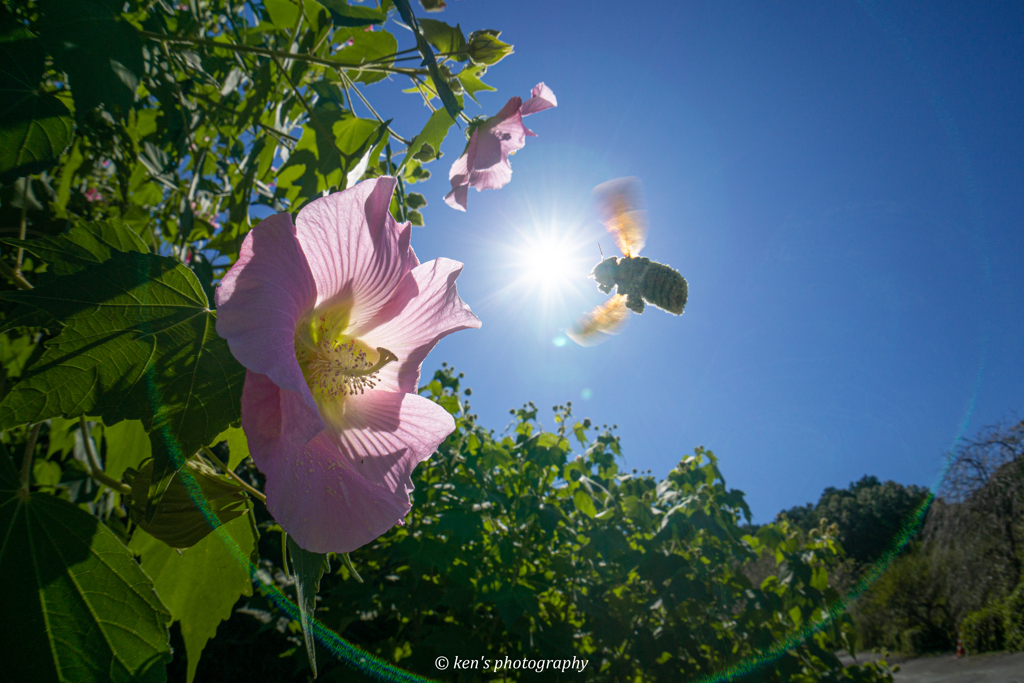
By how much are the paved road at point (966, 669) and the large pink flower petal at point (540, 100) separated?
11285 mm

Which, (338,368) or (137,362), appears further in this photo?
(338,368)

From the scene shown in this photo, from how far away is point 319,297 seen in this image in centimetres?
67

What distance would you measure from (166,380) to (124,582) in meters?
0.26

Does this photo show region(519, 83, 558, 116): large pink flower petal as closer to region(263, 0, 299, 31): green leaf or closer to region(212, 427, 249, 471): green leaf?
region(263, 0, 299, 31): green leaf

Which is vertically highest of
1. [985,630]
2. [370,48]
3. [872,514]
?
[872,514]

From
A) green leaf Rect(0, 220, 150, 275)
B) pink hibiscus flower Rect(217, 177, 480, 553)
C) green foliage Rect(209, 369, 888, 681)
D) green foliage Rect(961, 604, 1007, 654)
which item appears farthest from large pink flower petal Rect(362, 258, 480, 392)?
green foliage Rect(961, 604, 1007, 654)

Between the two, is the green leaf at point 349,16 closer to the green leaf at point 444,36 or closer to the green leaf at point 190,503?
the green leaf at point 444,36

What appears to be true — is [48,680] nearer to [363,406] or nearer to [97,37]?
[363,406]

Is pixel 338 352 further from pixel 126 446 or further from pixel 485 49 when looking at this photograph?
pixel 485 49

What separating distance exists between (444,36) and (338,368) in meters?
0.60

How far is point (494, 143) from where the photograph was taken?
3.06 feet

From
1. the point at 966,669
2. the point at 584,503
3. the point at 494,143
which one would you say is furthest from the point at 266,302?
the point at 966,669

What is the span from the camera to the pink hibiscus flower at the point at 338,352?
50cm

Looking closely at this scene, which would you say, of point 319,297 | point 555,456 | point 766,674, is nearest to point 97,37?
point 319,297
